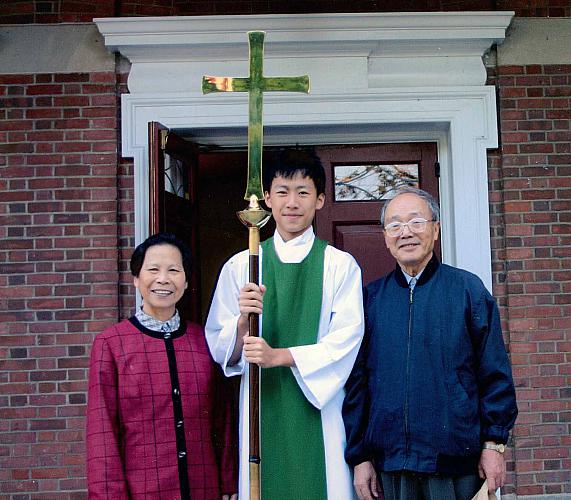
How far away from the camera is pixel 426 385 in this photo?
356cm

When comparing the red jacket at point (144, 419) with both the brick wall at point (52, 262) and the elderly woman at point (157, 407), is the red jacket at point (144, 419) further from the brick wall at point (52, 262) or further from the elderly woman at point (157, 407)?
the brick wall at point (52, 262)

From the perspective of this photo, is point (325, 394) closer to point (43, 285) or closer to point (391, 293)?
point (391, 293)

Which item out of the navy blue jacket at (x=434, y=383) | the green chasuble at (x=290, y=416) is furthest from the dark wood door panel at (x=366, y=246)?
the navy blue jacket at (x=434, y=383)

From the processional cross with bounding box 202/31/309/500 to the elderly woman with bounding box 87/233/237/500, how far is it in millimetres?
238

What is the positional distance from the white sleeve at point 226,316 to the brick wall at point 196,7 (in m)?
2.01

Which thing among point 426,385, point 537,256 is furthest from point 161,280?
point 537,256

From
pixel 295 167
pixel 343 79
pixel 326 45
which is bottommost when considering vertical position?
pixel 295 167

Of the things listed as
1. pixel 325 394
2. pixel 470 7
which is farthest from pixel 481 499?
pixel 470 7

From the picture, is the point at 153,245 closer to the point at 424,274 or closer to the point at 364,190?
the point at 424,274

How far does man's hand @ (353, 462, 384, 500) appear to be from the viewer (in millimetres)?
3727

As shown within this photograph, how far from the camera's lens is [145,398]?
3547 mm

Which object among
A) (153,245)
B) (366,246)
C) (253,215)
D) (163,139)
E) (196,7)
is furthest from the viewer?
(366,246)

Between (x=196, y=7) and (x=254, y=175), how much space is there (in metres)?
2.25
